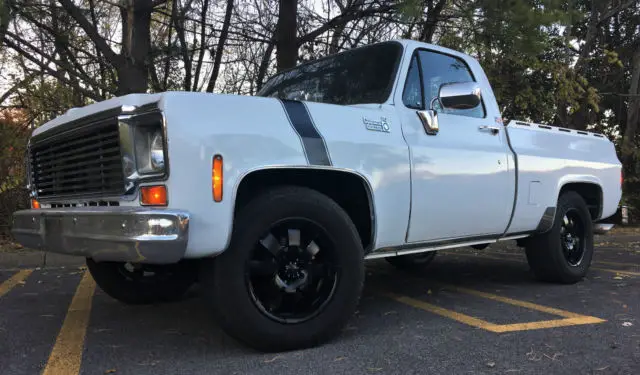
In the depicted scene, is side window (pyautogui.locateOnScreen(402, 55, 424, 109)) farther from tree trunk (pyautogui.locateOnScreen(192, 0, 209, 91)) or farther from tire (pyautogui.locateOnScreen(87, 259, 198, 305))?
tree trunk (pyautogui.locateOnScreen(192, 0, 209, 91))

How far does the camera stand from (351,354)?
3.10 metres

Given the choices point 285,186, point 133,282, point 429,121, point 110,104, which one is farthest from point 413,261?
point 110,104

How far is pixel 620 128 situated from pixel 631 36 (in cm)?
289

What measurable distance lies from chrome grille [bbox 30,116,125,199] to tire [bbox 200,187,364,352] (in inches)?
28.4

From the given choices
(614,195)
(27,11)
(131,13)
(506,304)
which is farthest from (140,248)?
(27,11)

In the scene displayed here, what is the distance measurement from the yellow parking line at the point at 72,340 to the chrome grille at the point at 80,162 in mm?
933

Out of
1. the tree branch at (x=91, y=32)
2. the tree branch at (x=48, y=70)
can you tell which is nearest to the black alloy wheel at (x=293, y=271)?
the tree branch at (x=91, y=32)

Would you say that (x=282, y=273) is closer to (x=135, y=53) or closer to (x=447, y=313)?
(x=447, y=313)

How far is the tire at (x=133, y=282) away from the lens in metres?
4.11

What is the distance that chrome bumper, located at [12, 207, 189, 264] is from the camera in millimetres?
2578

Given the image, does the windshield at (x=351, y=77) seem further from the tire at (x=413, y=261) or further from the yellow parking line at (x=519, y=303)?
the tire at (x=413, y=261)

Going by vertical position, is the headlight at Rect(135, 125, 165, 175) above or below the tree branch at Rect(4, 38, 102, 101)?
below

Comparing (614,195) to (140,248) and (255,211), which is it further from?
(140,248)

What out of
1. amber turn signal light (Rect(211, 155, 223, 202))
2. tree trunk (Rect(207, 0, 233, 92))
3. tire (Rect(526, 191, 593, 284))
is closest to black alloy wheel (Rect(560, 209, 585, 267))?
tire (Rect(526, 191, 593, 284))
